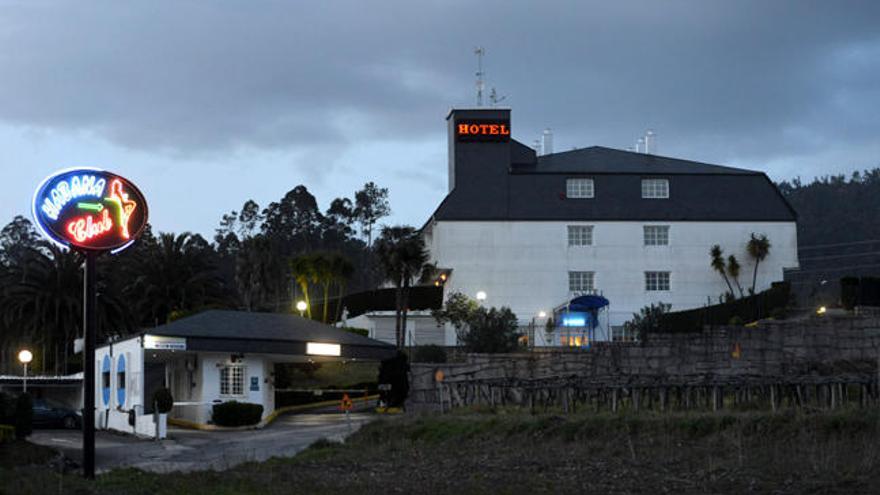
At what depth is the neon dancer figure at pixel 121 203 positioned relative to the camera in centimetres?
2184

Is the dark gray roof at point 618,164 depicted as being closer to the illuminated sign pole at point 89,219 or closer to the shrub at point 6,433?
the shrub at point 6,433

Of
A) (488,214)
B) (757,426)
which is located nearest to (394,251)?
(488,214)

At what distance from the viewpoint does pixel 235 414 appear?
41281 mm

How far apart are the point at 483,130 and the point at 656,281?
13007mm

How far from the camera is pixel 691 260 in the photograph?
6788 centimetres

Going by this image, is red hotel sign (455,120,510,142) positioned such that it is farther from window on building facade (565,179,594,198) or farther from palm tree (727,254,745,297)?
palm tree (727,254,745,297)

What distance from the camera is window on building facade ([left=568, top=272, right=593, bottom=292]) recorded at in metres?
66.9

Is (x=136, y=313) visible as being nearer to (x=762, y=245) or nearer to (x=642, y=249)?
(x=642, y=249)

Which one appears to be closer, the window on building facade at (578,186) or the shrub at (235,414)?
the shrub at (235,414)

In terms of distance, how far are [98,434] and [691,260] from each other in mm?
37726

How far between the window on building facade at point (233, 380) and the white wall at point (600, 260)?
23709 millimetres

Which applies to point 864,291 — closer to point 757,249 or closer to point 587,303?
point 587,303

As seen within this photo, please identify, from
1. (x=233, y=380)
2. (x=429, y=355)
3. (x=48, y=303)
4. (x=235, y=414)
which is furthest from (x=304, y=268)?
(x=235, y=414)

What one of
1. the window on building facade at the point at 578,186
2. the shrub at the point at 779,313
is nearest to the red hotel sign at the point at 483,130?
the window on building facade at the point at 578,186
